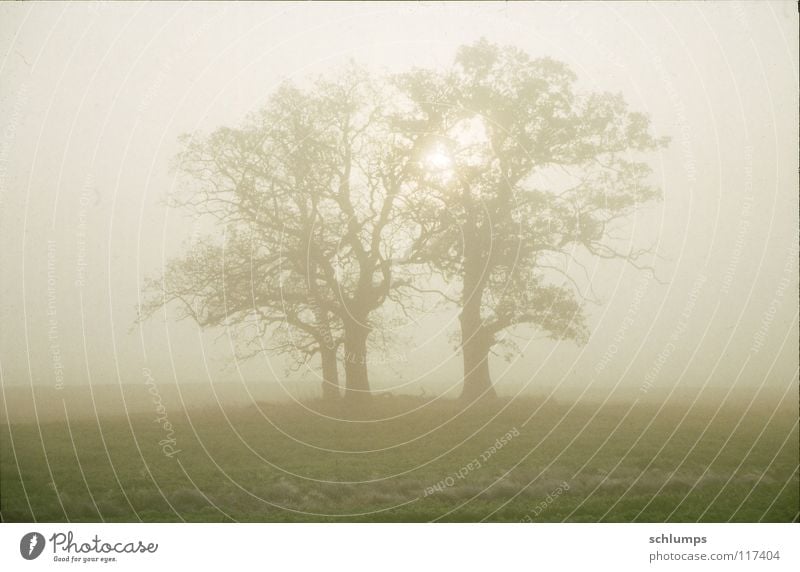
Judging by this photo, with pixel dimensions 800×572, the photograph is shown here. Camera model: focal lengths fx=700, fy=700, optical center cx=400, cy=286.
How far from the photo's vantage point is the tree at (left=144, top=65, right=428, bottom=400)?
9.90 m

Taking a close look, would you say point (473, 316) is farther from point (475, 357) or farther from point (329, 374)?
point (329, 374)

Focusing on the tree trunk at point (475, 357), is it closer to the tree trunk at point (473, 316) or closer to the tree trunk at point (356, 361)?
the tree trunk at point (473, 316)

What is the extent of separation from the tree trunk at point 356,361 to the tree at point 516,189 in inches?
58.4

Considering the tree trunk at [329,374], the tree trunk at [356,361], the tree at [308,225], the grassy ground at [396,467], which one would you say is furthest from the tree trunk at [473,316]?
the tree trunk at [329,374]

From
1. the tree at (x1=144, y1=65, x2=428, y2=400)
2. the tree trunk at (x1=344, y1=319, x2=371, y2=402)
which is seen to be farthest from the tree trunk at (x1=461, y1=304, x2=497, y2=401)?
the tree trunk at (x1=344, y1=319, x2=371, y2=402)

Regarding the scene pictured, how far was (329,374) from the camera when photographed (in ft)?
33.1

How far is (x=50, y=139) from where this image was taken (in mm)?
9523

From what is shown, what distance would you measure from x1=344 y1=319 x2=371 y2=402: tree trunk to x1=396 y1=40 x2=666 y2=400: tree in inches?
58.4

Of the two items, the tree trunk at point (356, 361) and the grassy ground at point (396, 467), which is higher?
the tree trunk at point (356, 361)

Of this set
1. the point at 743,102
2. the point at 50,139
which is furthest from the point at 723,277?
the point at 50,139

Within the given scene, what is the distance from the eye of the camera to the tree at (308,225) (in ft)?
32.5

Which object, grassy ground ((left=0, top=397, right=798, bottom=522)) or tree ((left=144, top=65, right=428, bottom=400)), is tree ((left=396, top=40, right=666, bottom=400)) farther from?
grassy ground ((left=0, top=397, right=798, bottom=522))
